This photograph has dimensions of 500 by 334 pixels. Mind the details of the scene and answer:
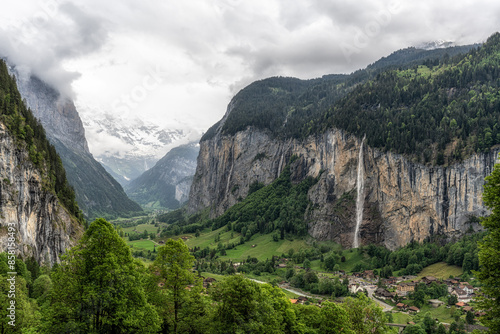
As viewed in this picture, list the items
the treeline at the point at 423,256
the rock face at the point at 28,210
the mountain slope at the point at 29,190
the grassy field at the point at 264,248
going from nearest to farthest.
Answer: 1. the rock face at the point at 28,210
2. the mountain slope at the point at 29,190
3. the treeline at the point at 423,256
4. the grassy field at the point at 264,248

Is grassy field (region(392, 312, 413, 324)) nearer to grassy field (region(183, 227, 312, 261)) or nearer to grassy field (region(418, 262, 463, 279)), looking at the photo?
grassy field (region(418, 262, 463, 279))

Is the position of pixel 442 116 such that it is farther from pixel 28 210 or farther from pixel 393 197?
pixel 28 210

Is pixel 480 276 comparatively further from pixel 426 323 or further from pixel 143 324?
pixel 426 323

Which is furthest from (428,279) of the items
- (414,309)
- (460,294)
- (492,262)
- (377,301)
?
(492,262)

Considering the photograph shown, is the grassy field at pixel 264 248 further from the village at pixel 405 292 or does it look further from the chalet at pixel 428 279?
the chalet at pixel 428 279

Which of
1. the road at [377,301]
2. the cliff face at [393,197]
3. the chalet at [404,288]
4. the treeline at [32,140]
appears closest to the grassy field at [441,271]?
the chalet at [404,288]

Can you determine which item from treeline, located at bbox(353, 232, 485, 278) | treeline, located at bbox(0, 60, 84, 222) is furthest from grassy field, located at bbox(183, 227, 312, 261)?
treeline, located at bbox(0, 60, 84, 222)

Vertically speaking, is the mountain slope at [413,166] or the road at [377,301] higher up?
the mountain slope at [413,166]
